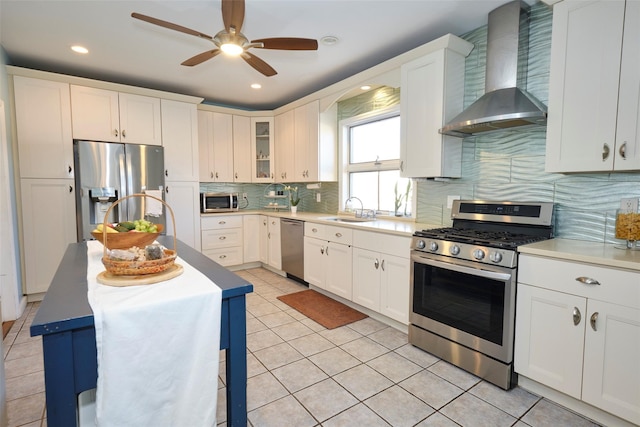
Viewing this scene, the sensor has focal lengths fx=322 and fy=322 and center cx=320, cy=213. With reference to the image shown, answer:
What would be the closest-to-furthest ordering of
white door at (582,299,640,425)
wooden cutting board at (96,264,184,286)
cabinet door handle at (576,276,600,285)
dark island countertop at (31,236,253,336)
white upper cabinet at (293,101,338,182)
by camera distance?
dark island countertop at (31,236,253,336), wooden cutting board at (96,264,184,286), white door at (582,299,640,425), cabinet door handle at (576,276,600,285), white upper cabinet at (293,101,338,182)

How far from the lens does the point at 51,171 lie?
3.44 m

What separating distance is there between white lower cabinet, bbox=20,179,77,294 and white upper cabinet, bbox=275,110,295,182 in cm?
255

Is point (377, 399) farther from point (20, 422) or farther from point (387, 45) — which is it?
point (387, 45)

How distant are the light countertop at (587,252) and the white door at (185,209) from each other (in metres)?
3.80

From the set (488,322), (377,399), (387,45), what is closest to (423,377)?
(377,399)

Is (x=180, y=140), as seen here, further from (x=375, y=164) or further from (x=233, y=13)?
(x=233, y=13)

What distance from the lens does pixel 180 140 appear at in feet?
13.9

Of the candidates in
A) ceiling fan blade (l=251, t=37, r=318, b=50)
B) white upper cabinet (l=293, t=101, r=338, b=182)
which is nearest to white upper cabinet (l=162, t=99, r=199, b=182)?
white upper cabinet (l=293, t=101, r=338, b=182)

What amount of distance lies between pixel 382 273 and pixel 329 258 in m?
0.78

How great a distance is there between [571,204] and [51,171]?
4.77 metres

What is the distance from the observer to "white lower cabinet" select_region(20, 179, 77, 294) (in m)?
3.38

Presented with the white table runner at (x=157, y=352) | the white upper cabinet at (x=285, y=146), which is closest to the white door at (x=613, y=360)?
the white table runner at (x=157, y=352)

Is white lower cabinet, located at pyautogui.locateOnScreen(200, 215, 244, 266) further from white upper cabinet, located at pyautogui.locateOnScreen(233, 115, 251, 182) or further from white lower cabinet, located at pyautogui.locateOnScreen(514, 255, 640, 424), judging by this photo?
white lower cabinet, located at pyautogui.locateOnScreen(514, 255, 640, 424)

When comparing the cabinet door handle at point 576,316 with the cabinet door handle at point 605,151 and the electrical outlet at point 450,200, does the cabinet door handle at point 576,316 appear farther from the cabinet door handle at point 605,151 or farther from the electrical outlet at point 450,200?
the electrical outlet at point 450,200
